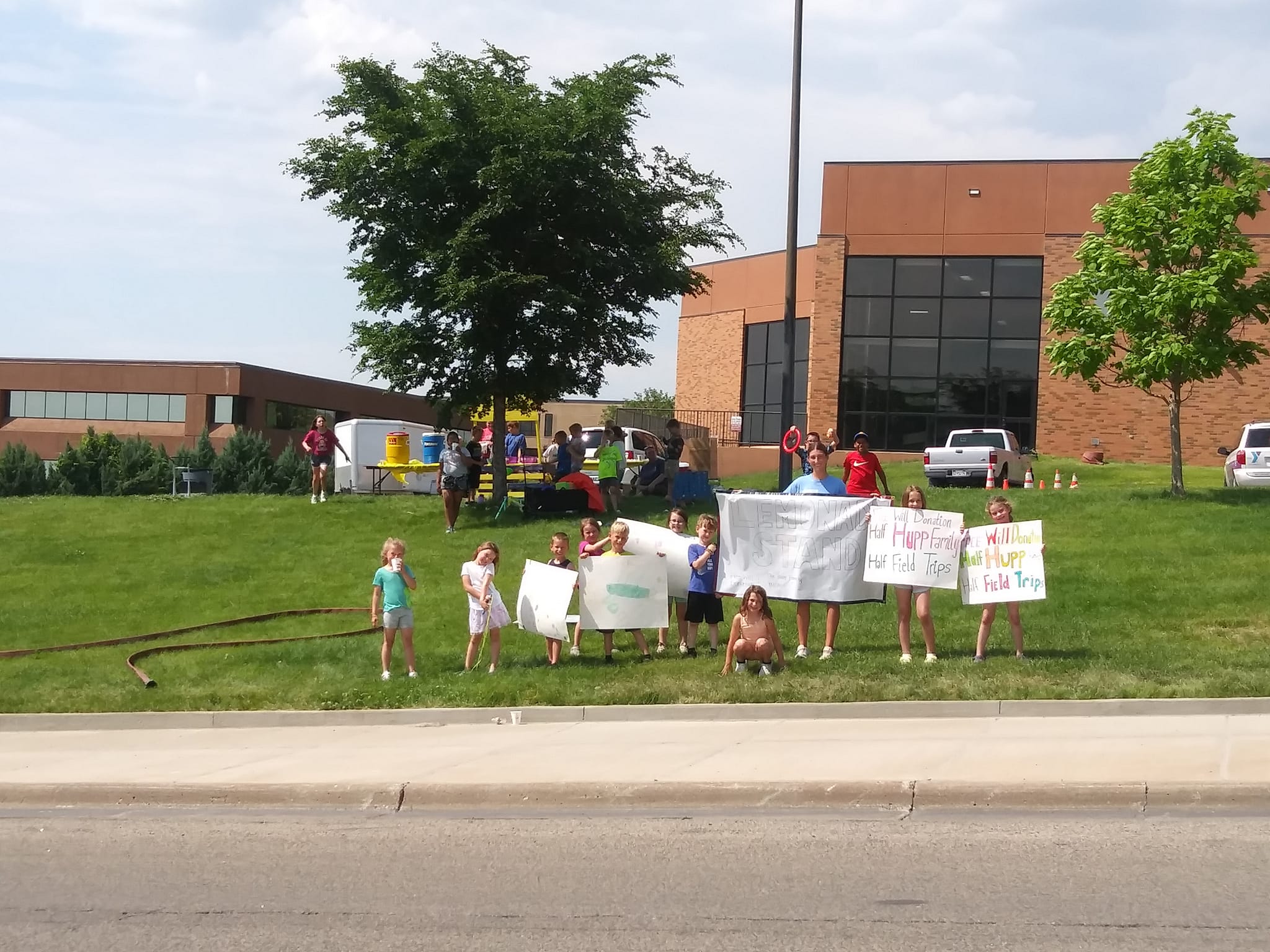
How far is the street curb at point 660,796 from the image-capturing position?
27.1 feet

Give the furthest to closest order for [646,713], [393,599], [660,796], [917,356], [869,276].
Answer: [869,276] → [917,356] → [393,599] → [646,713] → [660,796]

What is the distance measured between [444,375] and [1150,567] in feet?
43.8

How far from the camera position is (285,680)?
14.0m

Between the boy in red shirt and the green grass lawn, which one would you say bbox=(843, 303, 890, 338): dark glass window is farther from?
the boy in red shirt

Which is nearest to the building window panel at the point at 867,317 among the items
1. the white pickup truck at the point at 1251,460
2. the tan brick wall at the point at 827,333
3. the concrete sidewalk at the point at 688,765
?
the tan brick wall at the point at 827,333

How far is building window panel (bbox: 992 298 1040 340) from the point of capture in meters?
41.4

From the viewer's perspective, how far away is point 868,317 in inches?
1687

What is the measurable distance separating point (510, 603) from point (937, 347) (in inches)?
1101

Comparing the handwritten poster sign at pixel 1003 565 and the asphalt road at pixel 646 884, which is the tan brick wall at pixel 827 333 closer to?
the handwritten poster sign at pixel 1003 565

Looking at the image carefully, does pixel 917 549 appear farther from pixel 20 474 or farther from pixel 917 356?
pixel 20 474

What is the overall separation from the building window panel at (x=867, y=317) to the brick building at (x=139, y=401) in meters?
33.9

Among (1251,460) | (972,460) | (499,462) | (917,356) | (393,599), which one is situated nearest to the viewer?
(393,599)

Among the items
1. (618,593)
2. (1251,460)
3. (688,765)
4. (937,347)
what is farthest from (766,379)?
(688,765)

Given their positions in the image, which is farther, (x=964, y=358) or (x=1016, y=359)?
(x=964, y=358)
